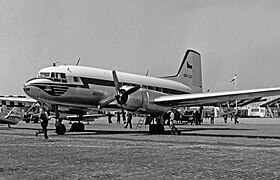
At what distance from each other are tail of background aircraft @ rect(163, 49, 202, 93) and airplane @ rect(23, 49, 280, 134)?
6.81 metres

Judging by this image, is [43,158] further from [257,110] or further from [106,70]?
[257,110]

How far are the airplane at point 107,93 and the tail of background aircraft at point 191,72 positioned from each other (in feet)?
22.3

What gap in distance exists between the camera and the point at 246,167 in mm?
10703

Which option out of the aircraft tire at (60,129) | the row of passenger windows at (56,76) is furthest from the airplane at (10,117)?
the aircraft tire at (60,129)

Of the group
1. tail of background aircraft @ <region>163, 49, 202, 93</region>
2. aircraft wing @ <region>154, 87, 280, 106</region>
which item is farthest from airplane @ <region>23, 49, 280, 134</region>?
tail of background aircraft @ <region>163, 49, 202, 93</region>

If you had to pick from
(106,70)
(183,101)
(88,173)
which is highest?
(106,70)

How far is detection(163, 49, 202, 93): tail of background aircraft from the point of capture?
36.7 meters

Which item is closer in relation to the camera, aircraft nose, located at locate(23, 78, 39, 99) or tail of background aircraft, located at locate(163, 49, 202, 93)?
aircraft nose, located at locate(23, 78, 39, 99)

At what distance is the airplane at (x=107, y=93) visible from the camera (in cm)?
2488

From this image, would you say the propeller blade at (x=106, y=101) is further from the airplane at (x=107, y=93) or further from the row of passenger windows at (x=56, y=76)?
the row of passenger windows at (x=56, y=76)

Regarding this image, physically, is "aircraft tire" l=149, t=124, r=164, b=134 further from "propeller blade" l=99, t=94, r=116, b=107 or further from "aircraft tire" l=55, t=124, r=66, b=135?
"aircraft tire" l=55, t=124, r=66, b=135

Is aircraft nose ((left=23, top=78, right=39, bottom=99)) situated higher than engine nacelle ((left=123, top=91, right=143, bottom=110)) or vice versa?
aircraft nose ((left=23, top=78, right=39, bottom=99))

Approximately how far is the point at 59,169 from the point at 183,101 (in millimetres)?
18073

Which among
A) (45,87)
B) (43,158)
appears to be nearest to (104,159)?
(43,158)
